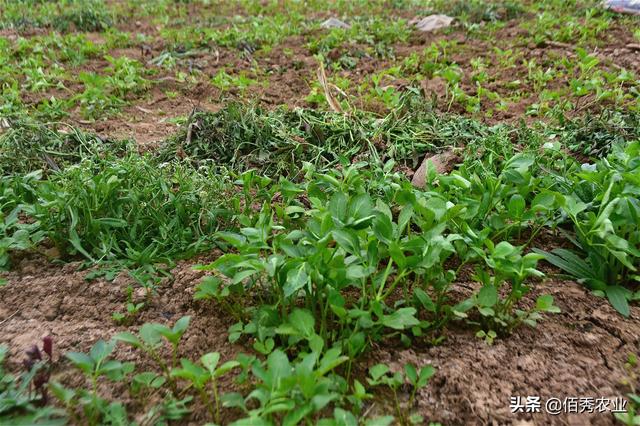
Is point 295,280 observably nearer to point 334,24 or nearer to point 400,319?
point 400,319

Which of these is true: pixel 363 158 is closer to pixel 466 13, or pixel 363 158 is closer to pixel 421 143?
pixel 421 143

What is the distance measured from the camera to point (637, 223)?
75.8 inches

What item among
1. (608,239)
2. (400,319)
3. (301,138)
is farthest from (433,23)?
(400,319)

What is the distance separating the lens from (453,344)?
1713mm

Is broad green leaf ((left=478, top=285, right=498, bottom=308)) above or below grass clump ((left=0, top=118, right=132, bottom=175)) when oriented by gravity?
below

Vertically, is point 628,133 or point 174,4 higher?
point 174,4

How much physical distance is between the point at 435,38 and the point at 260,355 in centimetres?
482

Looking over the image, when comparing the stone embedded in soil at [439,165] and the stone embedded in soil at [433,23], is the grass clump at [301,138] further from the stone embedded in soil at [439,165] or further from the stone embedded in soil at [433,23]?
the stone embedded in soil at [433,23]

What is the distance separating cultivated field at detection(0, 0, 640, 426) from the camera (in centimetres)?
149

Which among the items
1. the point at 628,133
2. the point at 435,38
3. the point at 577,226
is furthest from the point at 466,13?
the point at 577,226

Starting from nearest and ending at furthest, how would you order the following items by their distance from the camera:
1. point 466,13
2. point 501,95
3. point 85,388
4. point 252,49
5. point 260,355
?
point 85,388 < point 260,355 < point 501,95 < point 252,49 < point 466,13

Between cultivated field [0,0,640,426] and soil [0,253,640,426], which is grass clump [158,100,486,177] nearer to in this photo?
cultivated field [0,0,640,426]

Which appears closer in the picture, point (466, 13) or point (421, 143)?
point (421, 143)

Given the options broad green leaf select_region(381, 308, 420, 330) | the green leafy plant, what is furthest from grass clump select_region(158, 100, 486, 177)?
broad green leaf select_region(381, 308, 420, 330)
